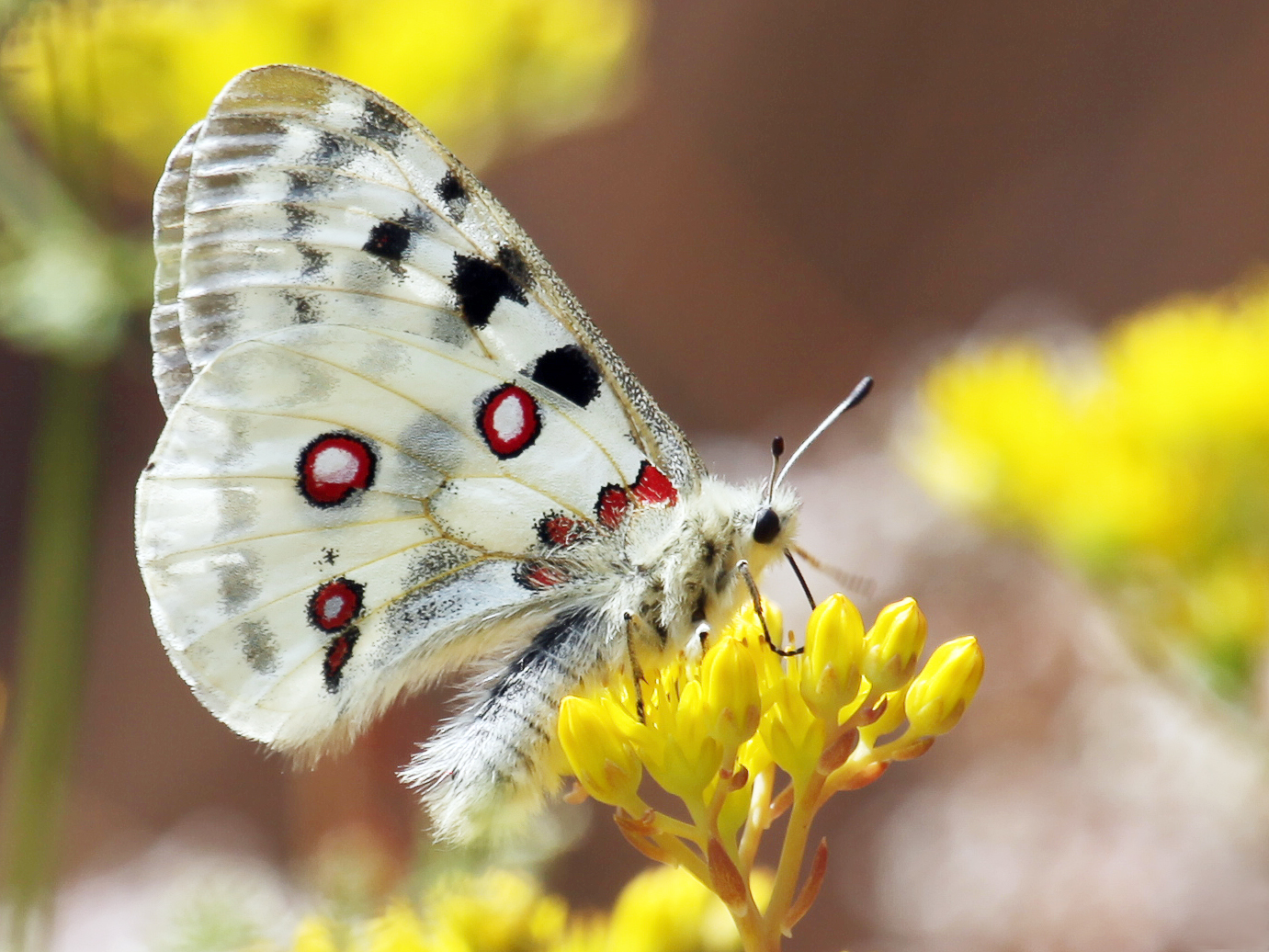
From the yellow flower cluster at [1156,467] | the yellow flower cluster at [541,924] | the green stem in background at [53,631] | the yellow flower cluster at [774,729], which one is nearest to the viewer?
the yellow flower cluster at [774,729]

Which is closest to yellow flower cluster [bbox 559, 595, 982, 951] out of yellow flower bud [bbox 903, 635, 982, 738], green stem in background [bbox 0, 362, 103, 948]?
yellow flower bud [bbox 903, 635, 982, 738]

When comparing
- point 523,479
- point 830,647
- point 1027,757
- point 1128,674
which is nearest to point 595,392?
point 523,479

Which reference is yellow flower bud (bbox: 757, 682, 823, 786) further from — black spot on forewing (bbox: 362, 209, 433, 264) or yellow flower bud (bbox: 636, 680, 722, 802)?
black spot on forewing (bbox: 362, 209, 433, 264)

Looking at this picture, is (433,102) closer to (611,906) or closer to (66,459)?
(66,459)

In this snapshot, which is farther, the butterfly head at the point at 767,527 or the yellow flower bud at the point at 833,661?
the butterfly head at the point at 767,527

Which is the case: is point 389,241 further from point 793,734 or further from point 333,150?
point 793,734

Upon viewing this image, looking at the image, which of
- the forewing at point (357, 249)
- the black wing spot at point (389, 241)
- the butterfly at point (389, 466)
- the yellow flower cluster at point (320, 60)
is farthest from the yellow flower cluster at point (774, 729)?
the yellow flower cluster at point (320, 60)

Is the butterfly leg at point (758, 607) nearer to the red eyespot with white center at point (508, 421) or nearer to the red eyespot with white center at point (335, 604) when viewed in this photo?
the red eyespot with white center at point (508, 421)
